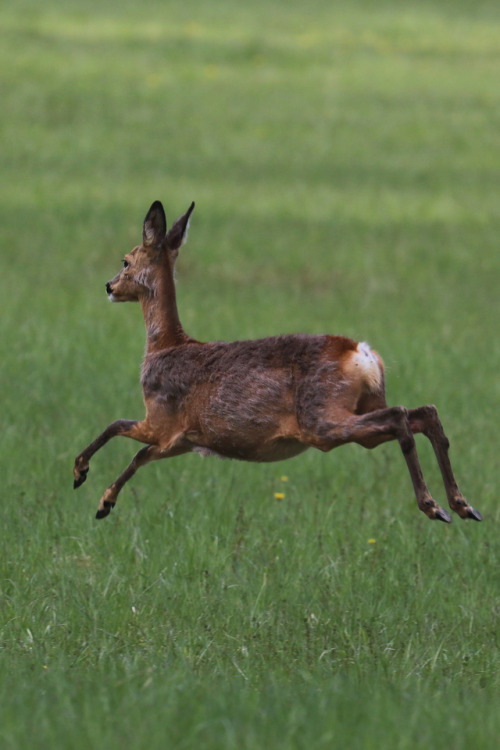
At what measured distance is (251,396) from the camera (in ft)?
18.6

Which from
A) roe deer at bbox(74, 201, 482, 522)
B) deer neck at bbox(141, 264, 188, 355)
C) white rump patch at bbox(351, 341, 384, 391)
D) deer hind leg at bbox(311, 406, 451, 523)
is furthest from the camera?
deer neck at bbox(141, 264, 188, 355)

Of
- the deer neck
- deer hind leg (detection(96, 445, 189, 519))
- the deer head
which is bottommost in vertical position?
deer hind leg (detection(96, 445, 189, 519))

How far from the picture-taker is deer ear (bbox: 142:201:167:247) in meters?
6.04

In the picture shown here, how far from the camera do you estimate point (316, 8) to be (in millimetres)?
38688

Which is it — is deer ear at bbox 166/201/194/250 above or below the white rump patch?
above

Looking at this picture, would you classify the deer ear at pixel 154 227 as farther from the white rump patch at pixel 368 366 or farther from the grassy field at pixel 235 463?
the grassy field at pixel 235 463

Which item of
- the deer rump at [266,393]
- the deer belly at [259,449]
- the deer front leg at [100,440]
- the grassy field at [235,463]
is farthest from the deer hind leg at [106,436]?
the grassy field at [235,463]

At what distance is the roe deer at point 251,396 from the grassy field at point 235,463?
0.70 metres

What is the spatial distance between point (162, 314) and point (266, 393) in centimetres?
83

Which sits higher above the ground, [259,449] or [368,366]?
[368,366]

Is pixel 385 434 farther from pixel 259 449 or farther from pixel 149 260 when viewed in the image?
pixel 149 260

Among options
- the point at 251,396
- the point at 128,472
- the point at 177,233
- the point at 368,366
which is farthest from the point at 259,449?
the point at 177,233

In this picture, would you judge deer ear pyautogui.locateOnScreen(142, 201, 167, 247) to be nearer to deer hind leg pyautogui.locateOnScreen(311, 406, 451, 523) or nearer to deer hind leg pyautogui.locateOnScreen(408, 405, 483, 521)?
deer hind leg pyautogui.locateOnScreen(311, 406, 451, 523)

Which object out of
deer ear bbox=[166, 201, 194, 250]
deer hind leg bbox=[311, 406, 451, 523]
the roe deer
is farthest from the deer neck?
deer hind leg bbox=[311, 406, 451, 523]
